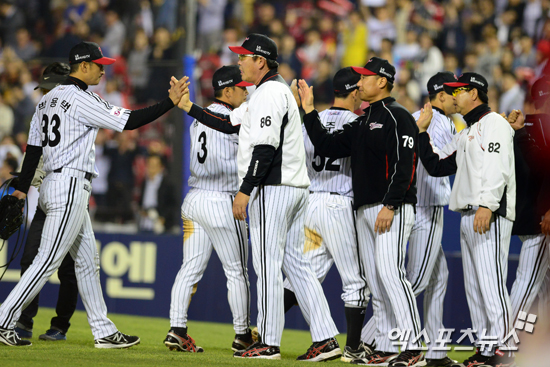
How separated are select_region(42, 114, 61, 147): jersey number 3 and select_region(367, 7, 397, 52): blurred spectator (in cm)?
801

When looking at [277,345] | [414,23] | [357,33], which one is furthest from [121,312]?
[414,23]

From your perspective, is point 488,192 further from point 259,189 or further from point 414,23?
point 414,23

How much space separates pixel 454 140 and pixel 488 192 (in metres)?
0.65

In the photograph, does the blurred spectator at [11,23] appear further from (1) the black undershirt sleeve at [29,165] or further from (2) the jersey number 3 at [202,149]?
(2) the jersey number 3 at [202,149]

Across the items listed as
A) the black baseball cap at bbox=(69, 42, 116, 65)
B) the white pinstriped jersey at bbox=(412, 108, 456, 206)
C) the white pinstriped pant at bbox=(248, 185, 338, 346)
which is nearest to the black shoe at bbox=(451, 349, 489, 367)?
the white pinstriped pant at bbox=(248, 185, 338, 346)

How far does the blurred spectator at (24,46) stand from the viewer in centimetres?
1246

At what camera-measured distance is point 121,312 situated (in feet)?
30.0

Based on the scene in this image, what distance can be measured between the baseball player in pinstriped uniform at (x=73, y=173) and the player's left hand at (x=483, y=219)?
2395mm

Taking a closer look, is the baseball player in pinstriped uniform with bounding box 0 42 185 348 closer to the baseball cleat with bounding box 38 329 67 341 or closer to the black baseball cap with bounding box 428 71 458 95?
the baseball cleat with bounding box 38 329 67 341

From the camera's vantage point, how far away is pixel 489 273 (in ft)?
16.8

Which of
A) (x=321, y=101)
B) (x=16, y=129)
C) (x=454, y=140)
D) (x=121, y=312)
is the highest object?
(x=321, y=101)

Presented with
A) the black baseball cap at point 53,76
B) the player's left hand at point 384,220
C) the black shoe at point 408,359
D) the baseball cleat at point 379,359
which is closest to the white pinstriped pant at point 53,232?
the black baseball cap at point 53,76

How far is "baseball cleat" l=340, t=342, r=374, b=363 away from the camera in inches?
213

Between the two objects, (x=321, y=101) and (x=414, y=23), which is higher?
(x=414, y=23)
